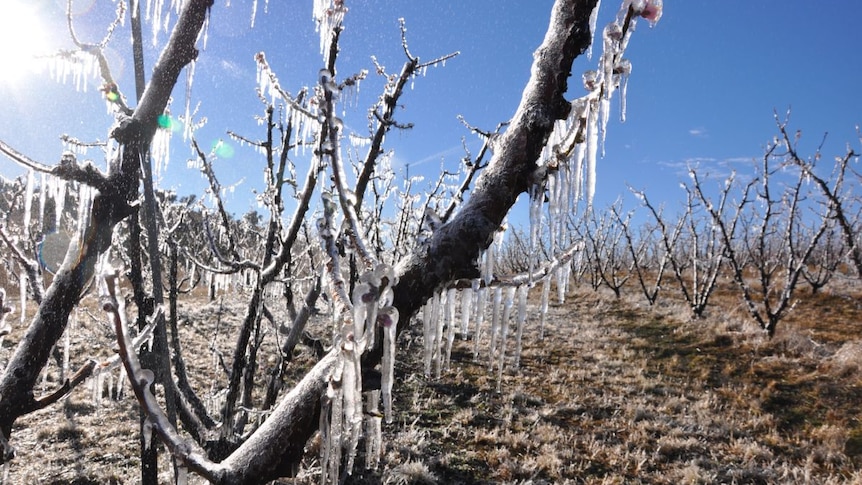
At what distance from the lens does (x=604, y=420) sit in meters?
7.05

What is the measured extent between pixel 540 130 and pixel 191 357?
1167 centimetres

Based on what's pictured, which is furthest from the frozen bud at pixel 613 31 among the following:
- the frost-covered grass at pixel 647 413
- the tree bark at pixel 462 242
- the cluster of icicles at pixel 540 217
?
the frost-covered grass at pixel 647 413

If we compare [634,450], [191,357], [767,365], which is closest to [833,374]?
[767,365]

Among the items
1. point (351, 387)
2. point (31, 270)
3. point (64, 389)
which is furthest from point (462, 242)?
point (31, 270)

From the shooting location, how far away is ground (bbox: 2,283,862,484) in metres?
5.48

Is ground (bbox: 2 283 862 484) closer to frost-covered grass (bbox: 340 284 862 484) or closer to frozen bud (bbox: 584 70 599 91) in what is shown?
frost-covered grass (bbox: 340 284 862 484)

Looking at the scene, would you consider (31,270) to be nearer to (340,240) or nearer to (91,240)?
(91,240)

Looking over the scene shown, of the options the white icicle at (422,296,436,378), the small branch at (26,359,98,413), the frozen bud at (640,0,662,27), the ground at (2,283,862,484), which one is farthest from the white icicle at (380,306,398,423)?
the ground at (2,283,862,484)

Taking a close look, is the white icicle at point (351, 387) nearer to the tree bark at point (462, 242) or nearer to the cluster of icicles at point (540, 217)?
the cluster of icicles at point (540, 217)

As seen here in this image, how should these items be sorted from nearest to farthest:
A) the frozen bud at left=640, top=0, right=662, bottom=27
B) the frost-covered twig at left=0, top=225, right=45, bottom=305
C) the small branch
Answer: the frozen bud at left=640, top=0, right=662, bottom=27 < the small branch < the frost-covered twig at left=0, top=225, right=45, bottom=305

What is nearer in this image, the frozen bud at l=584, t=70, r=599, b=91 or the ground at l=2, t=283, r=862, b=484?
the frozen bud at l=584, t=70, r=599, b=91

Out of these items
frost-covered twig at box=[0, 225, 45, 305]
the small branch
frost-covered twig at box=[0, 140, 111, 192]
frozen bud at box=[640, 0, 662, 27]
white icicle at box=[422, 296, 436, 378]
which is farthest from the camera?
frost-covered twig at box=[0, 225, 45, 305]

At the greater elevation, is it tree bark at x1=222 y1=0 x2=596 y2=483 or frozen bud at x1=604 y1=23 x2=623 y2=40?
frozen bud at x1=604 y1=23 x2=623 y2=40

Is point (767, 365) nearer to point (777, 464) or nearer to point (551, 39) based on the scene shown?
point (777, 464)
